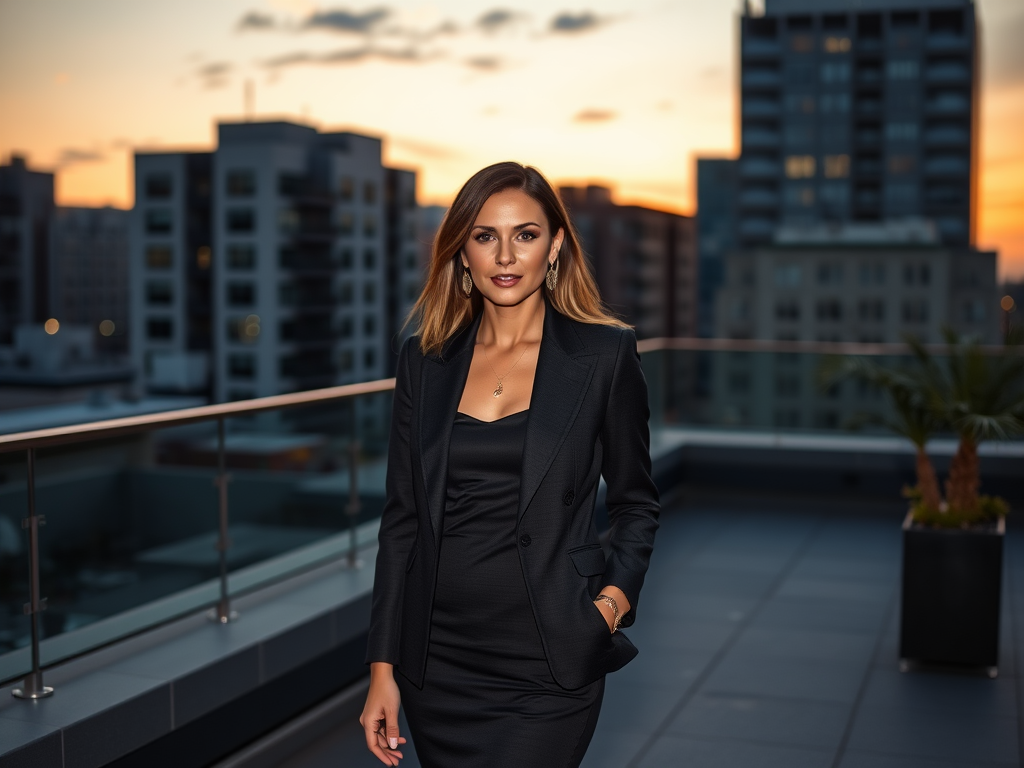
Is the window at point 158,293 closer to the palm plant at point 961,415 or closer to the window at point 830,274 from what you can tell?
the window at point 830,274

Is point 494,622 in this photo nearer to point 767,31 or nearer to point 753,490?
point 753,490

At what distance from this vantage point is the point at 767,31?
94.0 meters

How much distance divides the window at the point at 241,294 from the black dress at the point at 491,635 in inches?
3216

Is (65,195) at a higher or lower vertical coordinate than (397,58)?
lower

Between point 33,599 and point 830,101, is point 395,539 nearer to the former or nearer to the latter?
point 33,599

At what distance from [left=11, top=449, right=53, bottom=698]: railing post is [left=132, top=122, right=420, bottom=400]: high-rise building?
7693cm

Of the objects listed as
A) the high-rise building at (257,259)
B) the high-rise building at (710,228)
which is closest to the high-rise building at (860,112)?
the high-rise building at (710,228)

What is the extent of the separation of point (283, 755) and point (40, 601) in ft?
3.06

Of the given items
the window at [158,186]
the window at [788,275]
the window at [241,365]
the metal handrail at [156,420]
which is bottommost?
the window at [241,365]

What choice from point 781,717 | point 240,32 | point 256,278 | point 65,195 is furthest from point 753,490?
point 65,195

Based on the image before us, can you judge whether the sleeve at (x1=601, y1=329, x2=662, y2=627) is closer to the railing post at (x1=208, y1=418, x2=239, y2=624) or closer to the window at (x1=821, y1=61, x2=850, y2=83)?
the railing post at (x1=208, y1=418, x2=239, y2=624)

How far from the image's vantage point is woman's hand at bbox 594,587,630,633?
1810mm

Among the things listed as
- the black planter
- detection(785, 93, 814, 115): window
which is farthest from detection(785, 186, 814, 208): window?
the black planter

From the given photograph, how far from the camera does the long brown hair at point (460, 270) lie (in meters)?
1.87
